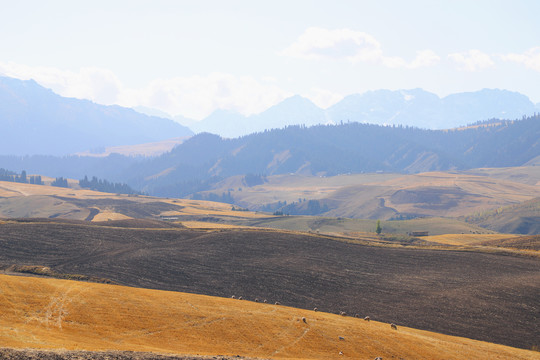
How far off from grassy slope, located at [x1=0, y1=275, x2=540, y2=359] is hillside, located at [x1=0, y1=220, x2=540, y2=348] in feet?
42.0

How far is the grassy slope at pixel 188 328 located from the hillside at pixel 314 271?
12801mm

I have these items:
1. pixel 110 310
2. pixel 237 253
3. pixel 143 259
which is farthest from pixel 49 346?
pixel 237 253

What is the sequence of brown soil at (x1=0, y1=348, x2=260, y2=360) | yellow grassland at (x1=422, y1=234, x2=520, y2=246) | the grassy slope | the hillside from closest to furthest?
brown soil at (x1=0, y1=348, x2=260, y2=360) → the grassy slope → the hillside → yellow grassland at (x1=422, y1=234, x2=520, y2=246)

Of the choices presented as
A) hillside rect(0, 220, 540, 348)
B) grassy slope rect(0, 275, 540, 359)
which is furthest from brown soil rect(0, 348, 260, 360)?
hillside rect(0, 220, 540, 348)

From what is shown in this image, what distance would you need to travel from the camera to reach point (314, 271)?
90438mm

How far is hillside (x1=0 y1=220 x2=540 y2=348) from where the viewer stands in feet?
234

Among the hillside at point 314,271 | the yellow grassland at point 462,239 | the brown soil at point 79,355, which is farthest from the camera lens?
the yellow grassland at point 462,239

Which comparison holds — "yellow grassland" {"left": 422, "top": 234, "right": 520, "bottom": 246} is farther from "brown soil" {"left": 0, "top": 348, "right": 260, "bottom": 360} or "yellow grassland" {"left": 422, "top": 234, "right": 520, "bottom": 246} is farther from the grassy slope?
"brown soil" {"left": 0, "top": 348, "right": 260, "bottom": 360}

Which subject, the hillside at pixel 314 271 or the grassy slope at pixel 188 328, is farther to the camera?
the hillside at pixel 314 271

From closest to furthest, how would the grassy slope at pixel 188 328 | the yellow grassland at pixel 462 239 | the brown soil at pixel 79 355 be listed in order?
1. the brown soil at pixel 79 355
2. the grassy slope at pixel 188 328
3. the yellow grassland at pixel 462 239

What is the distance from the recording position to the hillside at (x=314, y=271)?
234ft

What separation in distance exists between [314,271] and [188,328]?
1732 inches

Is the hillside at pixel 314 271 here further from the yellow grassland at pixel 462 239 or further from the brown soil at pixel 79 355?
the yellow grassland at pixel 462 239

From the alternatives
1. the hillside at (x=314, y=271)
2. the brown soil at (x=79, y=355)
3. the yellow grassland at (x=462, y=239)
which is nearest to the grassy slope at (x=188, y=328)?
the brown soil at (x=79, y=355)
